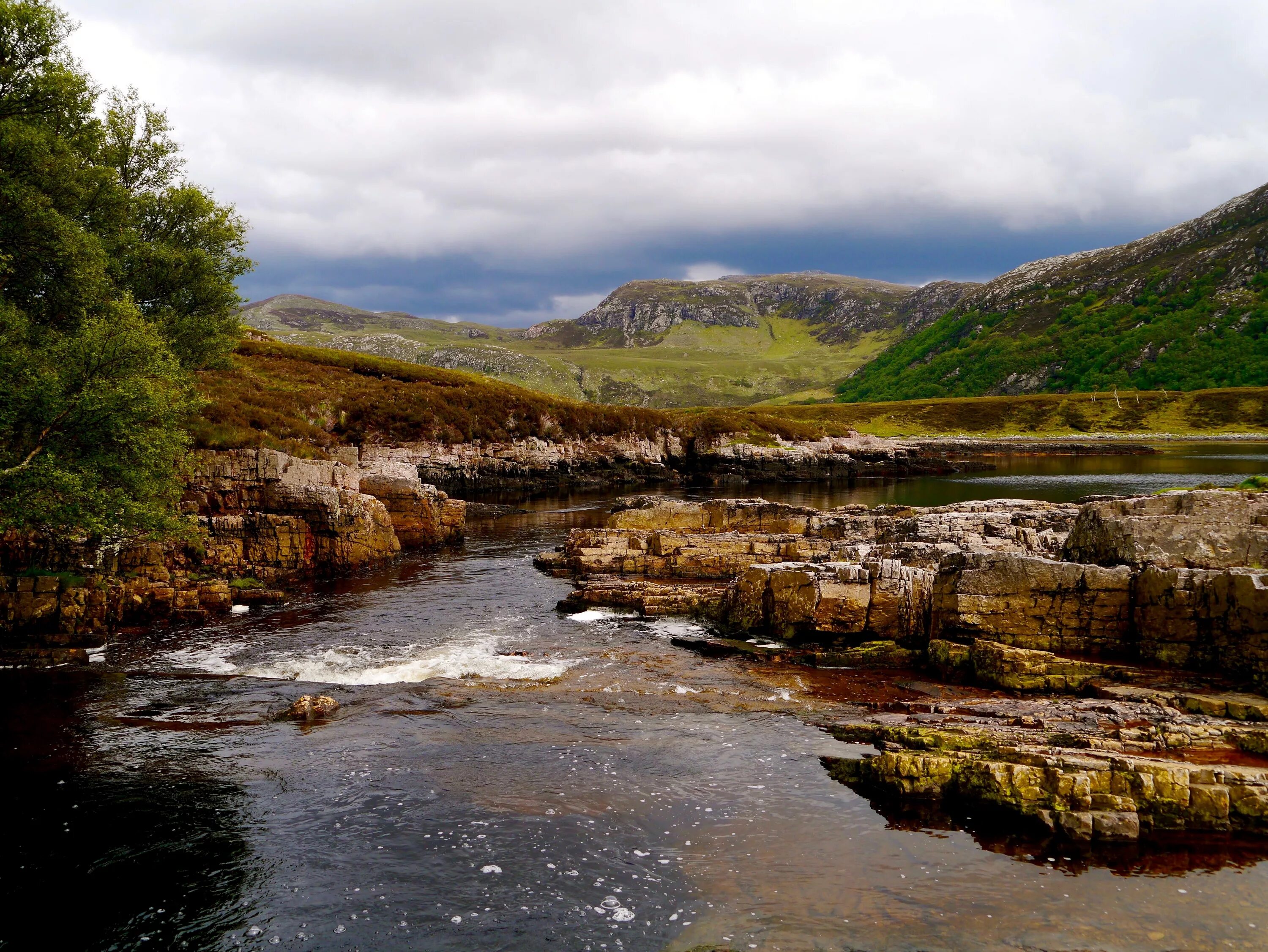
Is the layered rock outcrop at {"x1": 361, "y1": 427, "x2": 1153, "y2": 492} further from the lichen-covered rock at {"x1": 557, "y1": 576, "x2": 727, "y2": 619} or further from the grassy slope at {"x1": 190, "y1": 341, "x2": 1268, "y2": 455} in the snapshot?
the lichen-covered rock at {"x1": 557, "y1": 576, "x2": 727, "y2": 619}

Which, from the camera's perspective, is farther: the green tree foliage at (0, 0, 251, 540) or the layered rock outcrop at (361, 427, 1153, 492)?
the layered rock outcrop at (361, 427, 1153, 492)

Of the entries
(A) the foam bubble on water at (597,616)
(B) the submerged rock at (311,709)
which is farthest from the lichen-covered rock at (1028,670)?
(B) the submerged rock at (311,709)

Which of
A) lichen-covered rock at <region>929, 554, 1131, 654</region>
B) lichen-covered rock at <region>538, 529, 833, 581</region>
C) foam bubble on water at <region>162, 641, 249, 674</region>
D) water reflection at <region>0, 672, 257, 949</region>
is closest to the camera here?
water reflection at <region>0, 672, 257, 949</region>

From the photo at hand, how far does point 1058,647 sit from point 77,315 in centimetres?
4111

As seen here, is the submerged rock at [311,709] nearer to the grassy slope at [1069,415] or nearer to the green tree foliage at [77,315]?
the green tree foliage at [77,315]

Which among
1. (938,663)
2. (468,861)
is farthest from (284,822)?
(938,663)

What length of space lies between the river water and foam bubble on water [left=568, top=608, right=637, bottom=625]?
5833 mm

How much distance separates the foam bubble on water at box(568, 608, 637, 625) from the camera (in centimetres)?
3058

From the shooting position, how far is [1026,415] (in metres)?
179

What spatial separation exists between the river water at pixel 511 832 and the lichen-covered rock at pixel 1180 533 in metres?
8.72

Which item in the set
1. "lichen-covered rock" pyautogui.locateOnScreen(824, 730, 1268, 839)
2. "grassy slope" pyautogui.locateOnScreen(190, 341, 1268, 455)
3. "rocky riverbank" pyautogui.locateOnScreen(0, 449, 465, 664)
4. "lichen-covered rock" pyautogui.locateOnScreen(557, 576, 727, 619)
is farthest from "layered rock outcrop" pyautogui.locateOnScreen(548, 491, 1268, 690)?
"grassy slope" pyautogui.locateOnScreen(190, 341, 1268, 455)

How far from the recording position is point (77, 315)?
→ 31.1m

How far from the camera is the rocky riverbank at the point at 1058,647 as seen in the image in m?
13.5

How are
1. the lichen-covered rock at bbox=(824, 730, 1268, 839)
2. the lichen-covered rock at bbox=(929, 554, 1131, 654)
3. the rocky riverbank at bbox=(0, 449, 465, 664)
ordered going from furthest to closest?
1. the rocky riverbank at bbox=(0, 449, 465, 664)
2. the lichen-covered rock at bbox=(929, 554, 1131, 654)
3. the lichen-covered rock at bbox=(824, 730, 1268, 839)
